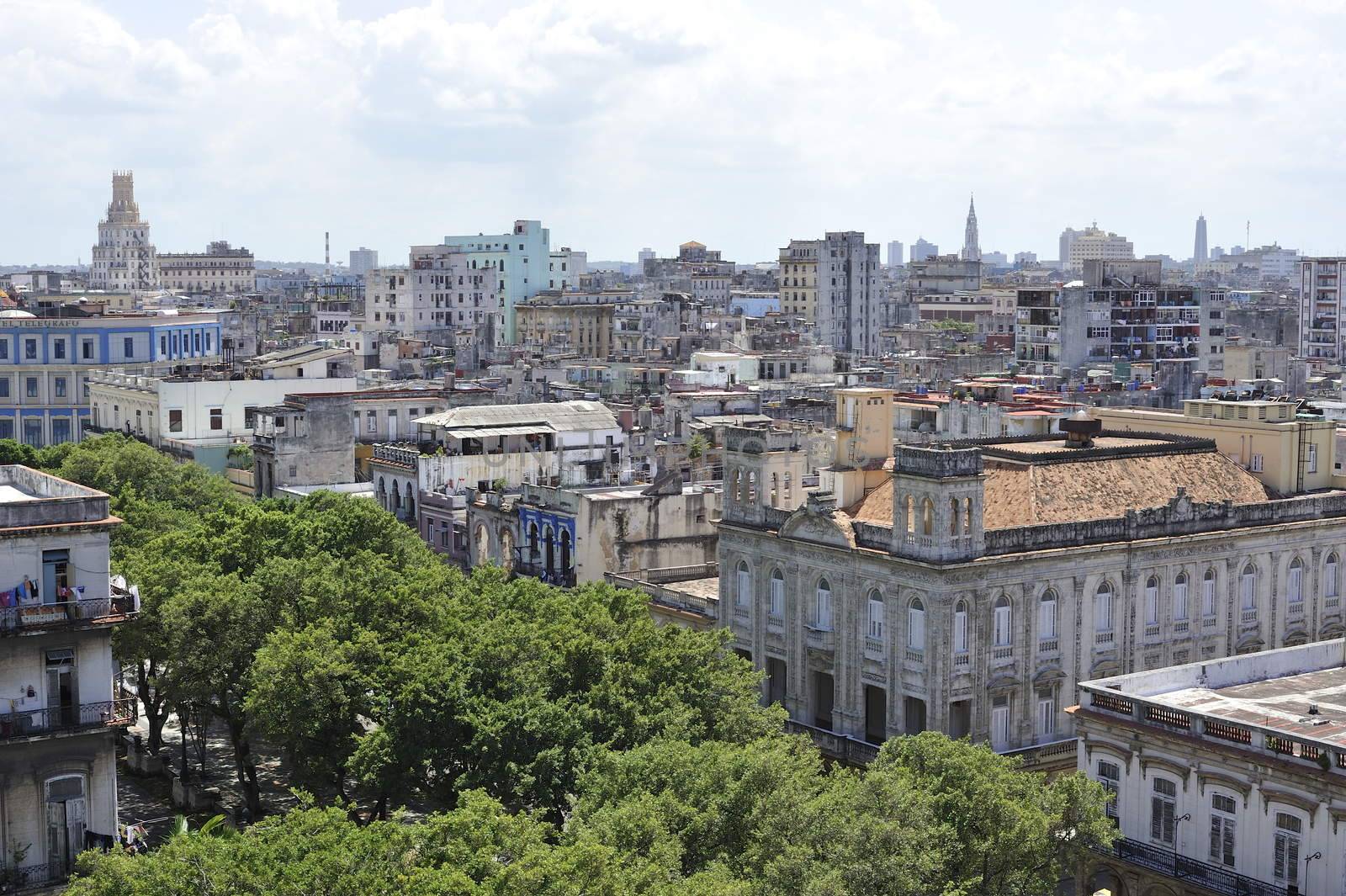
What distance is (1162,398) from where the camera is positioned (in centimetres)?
12681

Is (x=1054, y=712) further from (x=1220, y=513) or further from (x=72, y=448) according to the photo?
(x=72, y=448)

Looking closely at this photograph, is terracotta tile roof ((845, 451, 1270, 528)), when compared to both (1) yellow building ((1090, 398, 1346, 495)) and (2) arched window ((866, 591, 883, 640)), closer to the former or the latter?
(1) yellow building ((1090, 398, 1346, 495))

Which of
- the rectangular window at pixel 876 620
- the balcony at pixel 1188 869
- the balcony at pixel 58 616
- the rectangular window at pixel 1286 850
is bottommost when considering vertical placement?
the balcony at pixel 1188 869

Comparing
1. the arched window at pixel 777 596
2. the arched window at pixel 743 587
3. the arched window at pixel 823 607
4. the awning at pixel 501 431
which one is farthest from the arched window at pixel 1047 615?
the awning at pixel 501 431

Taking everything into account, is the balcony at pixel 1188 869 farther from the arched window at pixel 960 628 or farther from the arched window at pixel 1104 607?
the arched window at pixel 1104 607

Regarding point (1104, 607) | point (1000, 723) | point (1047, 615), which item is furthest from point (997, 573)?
point (1104, 607)

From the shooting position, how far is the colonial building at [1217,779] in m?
47.9

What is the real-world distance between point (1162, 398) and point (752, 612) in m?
63.0

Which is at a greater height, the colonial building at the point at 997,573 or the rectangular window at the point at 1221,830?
the colonial building at the point at 997,573

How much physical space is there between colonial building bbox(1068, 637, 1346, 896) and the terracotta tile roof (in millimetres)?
12503

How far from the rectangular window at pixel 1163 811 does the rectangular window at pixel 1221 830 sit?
55.0 inches

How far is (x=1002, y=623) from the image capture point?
65625 millimetres

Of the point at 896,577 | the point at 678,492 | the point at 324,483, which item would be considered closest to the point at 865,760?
the point at 896,577

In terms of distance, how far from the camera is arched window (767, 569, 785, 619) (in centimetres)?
7150
